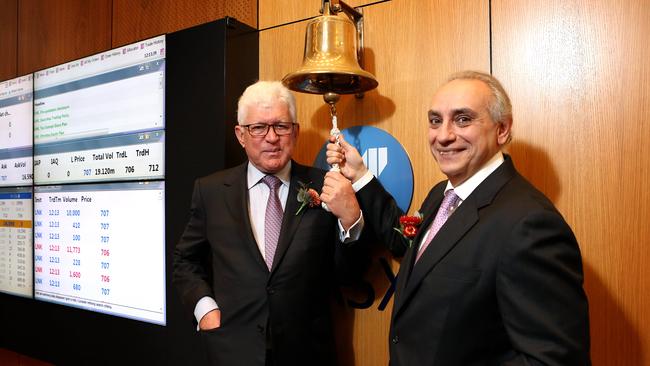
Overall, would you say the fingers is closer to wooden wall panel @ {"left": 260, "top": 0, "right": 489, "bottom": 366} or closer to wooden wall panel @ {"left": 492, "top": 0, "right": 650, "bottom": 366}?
wooden wall panel @ {"left": 260, "top": 0, "right": 489, "bottom": 366}

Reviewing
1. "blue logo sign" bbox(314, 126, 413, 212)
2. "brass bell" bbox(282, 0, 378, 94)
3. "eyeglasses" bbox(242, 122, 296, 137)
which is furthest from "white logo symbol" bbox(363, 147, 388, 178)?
"eyeglasses" bbox(242, 122, 296, 137)

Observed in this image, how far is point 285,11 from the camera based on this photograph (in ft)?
7.20

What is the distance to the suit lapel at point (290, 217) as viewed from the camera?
1667 mm

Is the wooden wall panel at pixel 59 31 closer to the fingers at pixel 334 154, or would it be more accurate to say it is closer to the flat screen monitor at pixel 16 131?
the flat screen monitor at pixel 16 131

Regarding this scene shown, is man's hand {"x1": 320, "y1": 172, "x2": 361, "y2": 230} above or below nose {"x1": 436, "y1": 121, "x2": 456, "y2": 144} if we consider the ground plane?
below

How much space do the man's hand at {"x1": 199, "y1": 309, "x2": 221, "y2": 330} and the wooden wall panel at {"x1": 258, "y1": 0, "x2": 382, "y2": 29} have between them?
1.31 metres

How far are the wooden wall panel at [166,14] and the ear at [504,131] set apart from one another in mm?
1399

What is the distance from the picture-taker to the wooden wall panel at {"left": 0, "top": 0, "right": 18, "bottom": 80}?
339 cm

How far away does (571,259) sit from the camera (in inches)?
42.5

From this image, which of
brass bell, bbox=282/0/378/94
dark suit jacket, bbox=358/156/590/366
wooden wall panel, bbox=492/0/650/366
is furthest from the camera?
brass bell, bbox=282/0/378/94

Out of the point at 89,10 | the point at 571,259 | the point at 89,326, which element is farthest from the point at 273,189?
the point at 89,10

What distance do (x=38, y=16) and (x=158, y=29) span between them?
1214mm

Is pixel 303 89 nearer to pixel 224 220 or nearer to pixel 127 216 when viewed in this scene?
pixel 224 220

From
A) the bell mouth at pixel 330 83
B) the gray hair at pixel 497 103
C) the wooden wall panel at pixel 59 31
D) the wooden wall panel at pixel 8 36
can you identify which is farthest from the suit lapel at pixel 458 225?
the wooden wall panel at pixel 8 36
